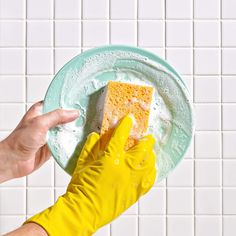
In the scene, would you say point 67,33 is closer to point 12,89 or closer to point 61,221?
point 12,89

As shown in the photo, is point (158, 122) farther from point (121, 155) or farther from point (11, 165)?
point (11, 165)

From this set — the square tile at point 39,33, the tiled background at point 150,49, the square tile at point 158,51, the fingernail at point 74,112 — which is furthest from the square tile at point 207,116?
the fingernail at point 74,112

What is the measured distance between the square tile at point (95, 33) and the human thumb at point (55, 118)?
468 millimetres

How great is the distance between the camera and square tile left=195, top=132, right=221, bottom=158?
1.31 meters

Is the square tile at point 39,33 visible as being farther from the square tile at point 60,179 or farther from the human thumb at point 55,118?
the human thumb at point 55,118

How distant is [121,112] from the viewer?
0.88 metres

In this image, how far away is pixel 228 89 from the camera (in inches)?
51.9

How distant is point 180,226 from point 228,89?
341 millimetres

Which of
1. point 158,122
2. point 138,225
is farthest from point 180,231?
point 158,122

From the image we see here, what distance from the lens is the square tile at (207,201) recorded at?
1.32 meters

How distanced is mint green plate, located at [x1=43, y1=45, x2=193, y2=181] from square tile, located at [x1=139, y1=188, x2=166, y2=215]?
428 mm

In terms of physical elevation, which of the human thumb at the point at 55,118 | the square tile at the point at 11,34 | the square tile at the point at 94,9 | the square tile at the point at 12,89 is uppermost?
the square tile at the point at 94,9

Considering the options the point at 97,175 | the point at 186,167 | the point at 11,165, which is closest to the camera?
the point at 97,175

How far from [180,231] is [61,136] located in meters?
0.55
